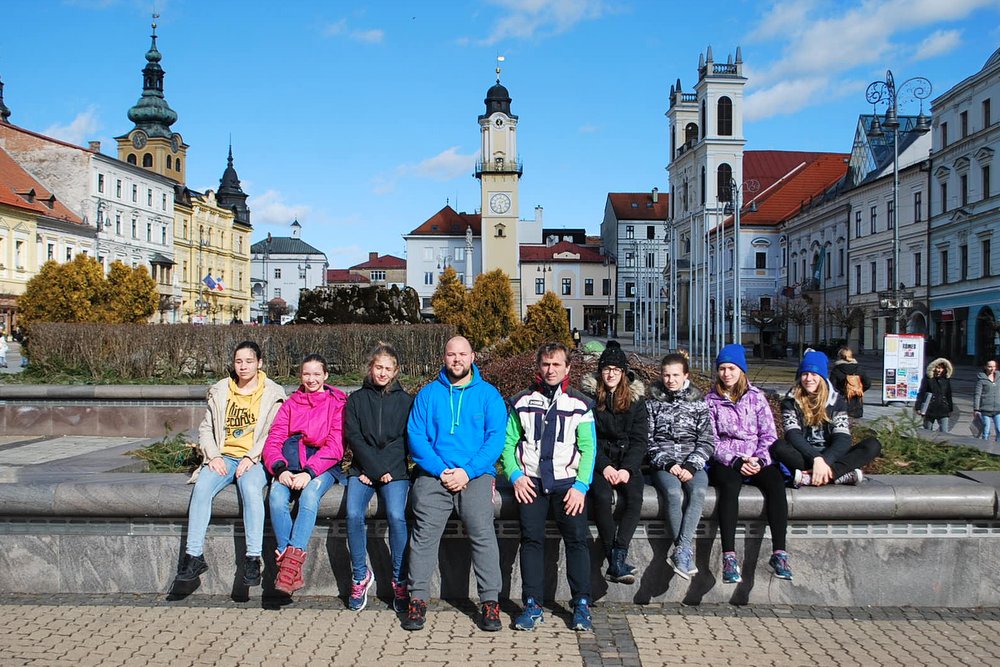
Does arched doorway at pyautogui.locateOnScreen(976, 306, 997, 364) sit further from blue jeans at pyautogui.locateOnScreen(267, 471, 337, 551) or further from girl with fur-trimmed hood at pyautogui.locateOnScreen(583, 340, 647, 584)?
blue jeans at pyautogui.locateOnScreen(267, 471, 337, 551)

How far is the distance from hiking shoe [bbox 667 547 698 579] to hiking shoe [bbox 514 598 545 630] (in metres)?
0.89

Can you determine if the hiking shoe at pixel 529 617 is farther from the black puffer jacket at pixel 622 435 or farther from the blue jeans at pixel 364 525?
the black puffer jacket at pixel 622 435

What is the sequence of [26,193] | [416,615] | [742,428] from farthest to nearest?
[26,193] → [742,428] → [416,615]

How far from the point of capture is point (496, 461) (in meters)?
5.88

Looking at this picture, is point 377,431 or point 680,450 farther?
point 680,450

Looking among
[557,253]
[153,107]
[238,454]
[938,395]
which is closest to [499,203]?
[557,253]

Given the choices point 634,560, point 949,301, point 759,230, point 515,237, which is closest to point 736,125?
point 759,230

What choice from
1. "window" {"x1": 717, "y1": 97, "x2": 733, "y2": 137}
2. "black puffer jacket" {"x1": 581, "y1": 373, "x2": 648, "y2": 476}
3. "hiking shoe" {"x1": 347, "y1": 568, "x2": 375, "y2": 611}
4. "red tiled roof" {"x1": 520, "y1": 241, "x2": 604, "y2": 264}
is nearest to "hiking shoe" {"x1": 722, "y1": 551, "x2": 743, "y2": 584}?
"black puffer jacket" {"x1": 581, "y1": 373, "x2": 648, "y2": 476}

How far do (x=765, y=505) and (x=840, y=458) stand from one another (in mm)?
782

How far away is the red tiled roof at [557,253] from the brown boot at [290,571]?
94.6 m

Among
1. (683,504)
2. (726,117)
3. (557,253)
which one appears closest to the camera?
(683,504)

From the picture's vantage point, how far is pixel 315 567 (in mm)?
5918

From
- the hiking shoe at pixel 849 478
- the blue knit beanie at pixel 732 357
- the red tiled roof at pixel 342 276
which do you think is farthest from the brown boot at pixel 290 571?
the red tiled roof at pixel 342 276

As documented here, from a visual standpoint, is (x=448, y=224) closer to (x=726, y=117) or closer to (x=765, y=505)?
(x=726, y=117)
